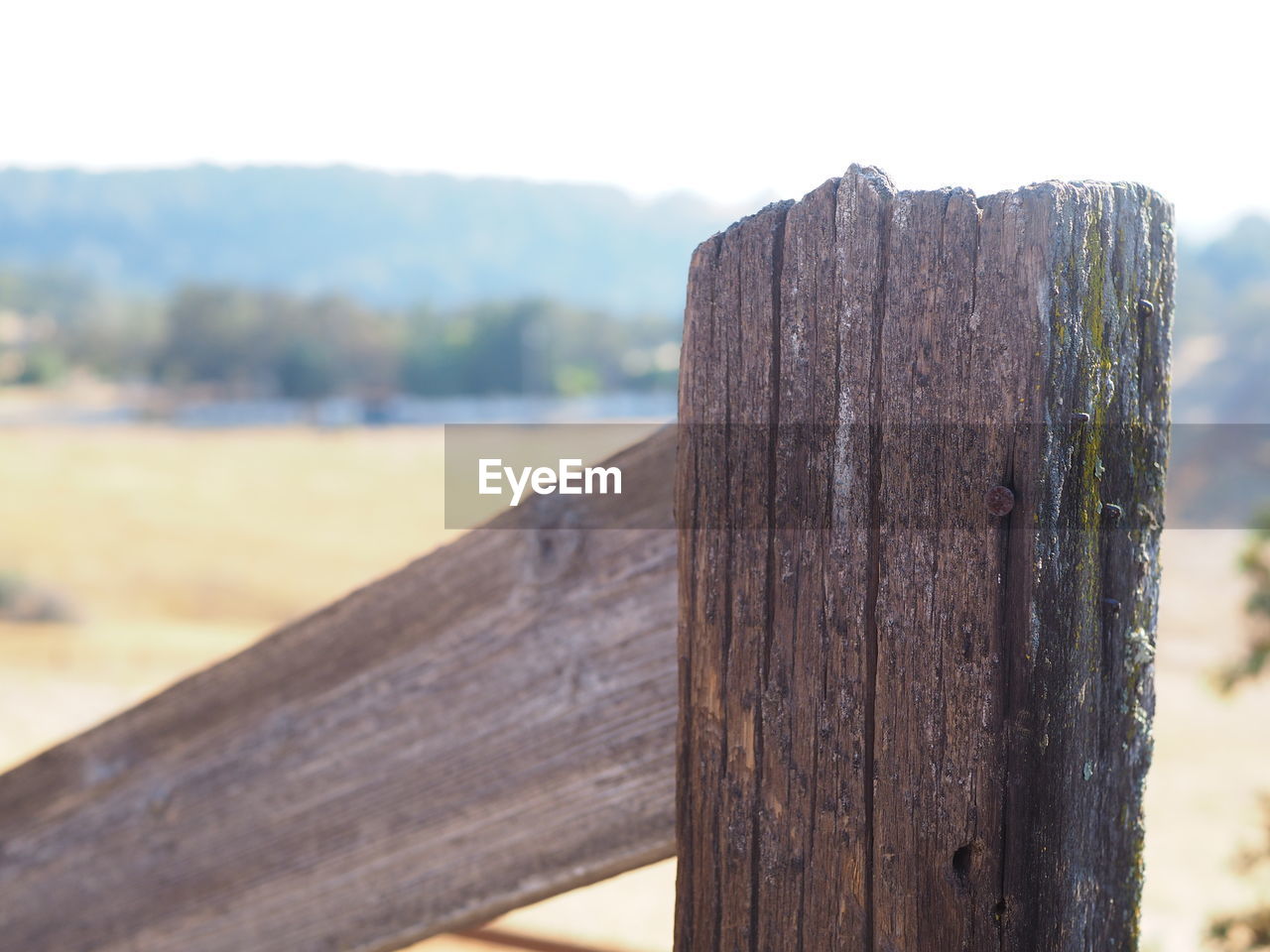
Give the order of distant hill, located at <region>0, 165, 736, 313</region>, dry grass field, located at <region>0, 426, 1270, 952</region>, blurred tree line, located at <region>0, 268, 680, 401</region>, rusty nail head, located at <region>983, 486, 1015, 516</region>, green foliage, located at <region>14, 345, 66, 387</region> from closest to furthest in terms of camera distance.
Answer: rusty nail head, located at <region>983, 486, 1015, 516</region>, dry grass field, located at <region>0, 426, 1270, 952</region>, blurred tree line, located at <region>0, 268, 680, 401</region>, green foliage, located at <region>14, 345, 66, 387</region>, distant hill, located at <region>0, 165, 736, 313</region>

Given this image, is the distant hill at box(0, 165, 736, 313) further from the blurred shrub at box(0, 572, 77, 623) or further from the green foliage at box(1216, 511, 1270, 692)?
the green foliage at box(1216, 511, 1270, 692)

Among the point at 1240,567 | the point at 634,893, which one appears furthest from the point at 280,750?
the point at 634,893

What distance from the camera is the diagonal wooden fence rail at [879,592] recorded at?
65 cm

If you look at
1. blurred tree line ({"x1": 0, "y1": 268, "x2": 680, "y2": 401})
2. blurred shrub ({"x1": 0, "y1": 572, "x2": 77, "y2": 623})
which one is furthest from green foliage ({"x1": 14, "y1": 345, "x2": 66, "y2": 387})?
blurred shrub ({"x1": 0, "y1": 572, "x2": 77, "y2": 623})

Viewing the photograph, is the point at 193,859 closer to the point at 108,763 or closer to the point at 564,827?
the point at 108,763

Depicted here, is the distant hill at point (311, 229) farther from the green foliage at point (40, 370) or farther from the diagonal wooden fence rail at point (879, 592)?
the diagonal wooden fence rail at point (879, 592)

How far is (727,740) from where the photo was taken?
0.73 meters

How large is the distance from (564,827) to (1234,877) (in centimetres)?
713

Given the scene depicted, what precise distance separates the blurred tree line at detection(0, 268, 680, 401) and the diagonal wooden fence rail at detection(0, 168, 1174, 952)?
144 feet

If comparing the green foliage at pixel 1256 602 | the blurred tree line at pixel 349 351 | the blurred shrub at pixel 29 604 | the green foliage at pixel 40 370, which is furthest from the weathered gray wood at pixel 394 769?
the green foliage at pixel 40 370

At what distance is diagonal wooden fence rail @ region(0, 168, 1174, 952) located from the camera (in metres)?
0.65

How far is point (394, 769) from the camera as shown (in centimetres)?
97

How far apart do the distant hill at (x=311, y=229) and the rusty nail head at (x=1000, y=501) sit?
9793 centimetres

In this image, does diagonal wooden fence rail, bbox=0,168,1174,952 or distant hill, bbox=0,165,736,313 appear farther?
distant hill, bbox=0,165,736,313
